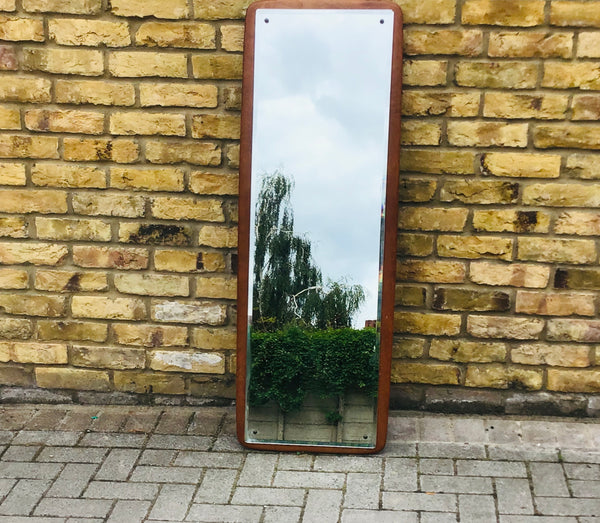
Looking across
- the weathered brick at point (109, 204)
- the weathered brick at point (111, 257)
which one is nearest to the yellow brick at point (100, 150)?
the weathered brick at point (109, 204)

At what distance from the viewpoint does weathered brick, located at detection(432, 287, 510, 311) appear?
3.35 m

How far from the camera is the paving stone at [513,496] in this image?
2.78 m

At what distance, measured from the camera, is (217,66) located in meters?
3.24

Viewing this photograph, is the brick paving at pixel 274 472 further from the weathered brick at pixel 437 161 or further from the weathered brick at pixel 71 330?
the weathered brick at pixel 437 161

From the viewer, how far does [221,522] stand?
2715 mm

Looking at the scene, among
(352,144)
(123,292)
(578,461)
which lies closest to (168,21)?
(352,144)

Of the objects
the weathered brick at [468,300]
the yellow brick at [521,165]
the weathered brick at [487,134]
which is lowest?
the weathered brick at [468,300]

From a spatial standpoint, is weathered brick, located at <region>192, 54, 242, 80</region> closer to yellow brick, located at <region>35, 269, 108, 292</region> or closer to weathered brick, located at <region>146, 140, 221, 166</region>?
weathered brick, located at <region>146, 140, 221, 166</region>

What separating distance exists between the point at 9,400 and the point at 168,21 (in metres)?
2.02

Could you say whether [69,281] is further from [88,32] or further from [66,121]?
[88,32]

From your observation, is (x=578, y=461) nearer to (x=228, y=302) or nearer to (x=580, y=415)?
(x=580, y=415)

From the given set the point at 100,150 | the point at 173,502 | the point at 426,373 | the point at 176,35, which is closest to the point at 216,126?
the point at 176,35

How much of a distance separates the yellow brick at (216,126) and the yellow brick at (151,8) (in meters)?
0.45

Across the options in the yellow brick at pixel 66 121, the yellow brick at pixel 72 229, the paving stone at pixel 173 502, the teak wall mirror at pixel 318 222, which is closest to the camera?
the paving stone at pixel 173 502
